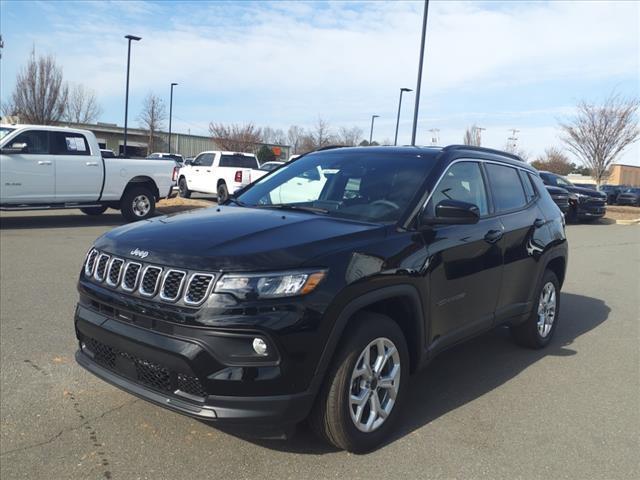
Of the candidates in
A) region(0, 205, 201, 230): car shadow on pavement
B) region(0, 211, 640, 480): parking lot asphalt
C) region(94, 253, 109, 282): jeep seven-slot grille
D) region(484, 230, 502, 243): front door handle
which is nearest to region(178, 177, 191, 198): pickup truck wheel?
region(0, 205, 201, 230): car shadow on pavement

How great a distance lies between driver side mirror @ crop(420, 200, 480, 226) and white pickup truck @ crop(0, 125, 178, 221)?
1072 cm

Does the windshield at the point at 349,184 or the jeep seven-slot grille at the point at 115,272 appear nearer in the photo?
the jeep seven-slot grille at the point at 115,272

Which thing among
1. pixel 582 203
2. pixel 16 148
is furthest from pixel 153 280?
pixel 582 203

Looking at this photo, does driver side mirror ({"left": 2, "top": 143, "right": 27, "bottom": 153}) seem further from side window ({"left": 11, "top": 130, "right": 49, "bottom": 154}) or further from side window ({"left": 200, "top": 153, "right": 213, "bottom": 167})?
side window ({"left": 200, "top": 153, "right": 213, "bottom": 167})

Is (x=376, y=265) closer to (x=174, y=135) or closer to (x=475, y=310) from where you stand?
(x=475, y=310)

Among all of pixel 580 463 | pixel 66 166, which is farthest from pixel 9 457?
pixel 66 166

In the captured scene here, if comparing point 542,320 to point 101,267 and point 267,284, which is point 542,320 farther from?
point 101,267

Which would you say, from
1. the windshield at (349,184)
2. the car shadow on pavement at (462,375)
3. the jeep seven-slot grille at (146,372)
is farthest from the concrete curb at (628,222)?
the jeep seven-slot grille at (146,372)

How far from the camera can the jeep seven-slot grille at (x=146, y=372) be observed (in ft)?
9.40

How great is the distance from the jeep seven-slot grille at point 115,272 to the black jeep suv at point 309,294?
0.04 feet

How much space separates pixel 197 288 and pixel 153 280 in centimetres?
29

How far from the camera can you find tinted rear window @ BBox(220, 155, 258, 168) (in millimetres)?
20953

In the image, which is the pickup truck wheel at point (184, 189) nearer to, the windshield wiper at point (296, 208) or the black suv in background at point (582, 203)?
the black suv in background at point (582, 203)

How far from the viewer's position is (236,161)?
21.0m
